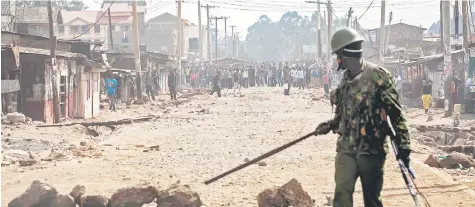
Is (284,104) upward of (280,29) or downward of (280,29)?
downward

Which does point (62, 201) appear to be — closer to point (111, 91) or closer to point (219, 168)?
point (219, 168)

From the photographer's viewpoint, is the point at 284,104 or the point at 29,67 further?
the point at 284,104

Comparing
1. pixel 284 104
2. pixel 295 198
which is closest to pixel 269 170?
pixel 295 198

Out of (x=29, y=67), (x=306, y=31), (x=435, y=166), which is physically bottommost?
(x=435, y=166)

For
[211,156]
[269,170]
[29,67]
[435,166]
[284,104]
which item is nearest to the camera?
[269,170]

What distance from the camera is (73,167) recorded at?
12.6 meters

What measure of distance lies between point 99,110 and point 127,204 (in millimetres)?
22956

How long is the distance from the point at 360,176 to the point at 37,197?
3.54 m

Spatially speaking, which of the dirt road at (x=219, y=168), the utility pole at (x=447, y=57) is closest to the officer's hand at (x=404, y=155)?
the dirt road at (x=219, y=168)

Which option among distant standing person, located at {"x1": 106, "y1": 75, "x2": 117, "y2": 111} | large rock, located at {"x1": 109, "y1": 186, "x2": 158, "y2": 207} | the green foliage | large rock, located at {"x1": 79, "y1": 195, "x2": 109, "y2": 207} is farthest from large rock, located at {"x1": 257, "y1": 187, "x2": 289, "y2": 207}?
the green foliage

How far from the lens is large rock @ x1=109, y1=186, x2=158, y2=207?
7684 mm

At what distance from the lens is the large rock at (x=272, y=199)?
7.82m

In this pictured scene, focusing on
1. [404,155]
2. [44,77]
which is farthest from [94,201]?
[44,77]

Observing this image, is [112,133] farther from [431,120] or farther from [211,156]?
[431,120]
